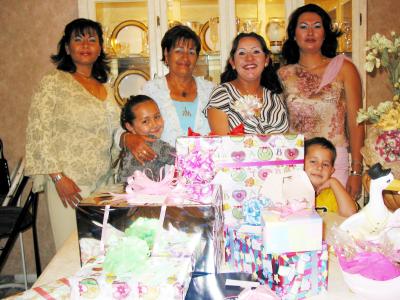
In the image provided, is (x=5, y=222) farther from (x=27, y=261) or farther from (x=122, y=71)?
(x=122, y=71)

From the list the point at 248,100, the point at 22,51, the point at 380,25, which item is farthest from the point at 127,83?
the point at 380,25

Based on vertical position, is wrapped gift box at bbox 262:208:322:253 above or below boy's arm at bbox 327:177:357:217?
above

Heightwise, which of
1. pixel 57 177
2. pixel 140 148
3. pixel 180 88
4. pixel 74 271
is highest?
pixel 180 88

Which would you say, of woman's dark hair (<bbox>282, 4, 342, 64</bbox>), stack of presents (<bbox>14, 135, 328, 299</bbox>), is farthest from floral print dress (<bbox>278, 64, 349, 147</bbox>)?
stack of presents (<bbox>14, 135, 328, 299</bbox>)

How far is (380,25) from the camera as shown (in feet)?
8.85

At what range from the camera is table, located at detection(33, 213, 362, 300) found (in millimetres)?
910

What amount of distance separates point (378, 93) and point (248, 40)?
1.47 metres

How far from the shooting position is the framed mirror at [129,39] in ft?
8.73

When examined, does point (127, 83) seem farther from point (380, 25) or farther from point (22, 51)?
point (380, 25)

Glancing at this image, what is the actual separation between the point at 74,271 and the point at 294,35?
1623 mm

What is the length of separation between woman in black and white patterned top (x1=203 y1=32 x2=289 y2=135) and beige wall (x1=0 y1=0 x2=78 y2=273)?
4.73 feet

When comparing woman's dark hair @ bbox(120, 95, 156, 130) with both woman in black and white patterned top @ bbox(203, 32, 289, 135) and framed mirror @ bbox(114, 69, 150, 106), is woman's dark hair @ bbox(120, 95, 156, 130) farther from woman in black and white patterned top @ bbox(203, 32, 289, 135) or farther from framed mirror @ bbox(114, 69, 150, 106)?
framed mirror @ bbox(114, 69, 150, 106)

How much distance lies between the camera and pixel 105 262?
841mm

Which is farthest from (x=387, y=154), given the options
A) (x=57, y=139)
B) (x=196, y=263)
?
(x=57, y=139)
